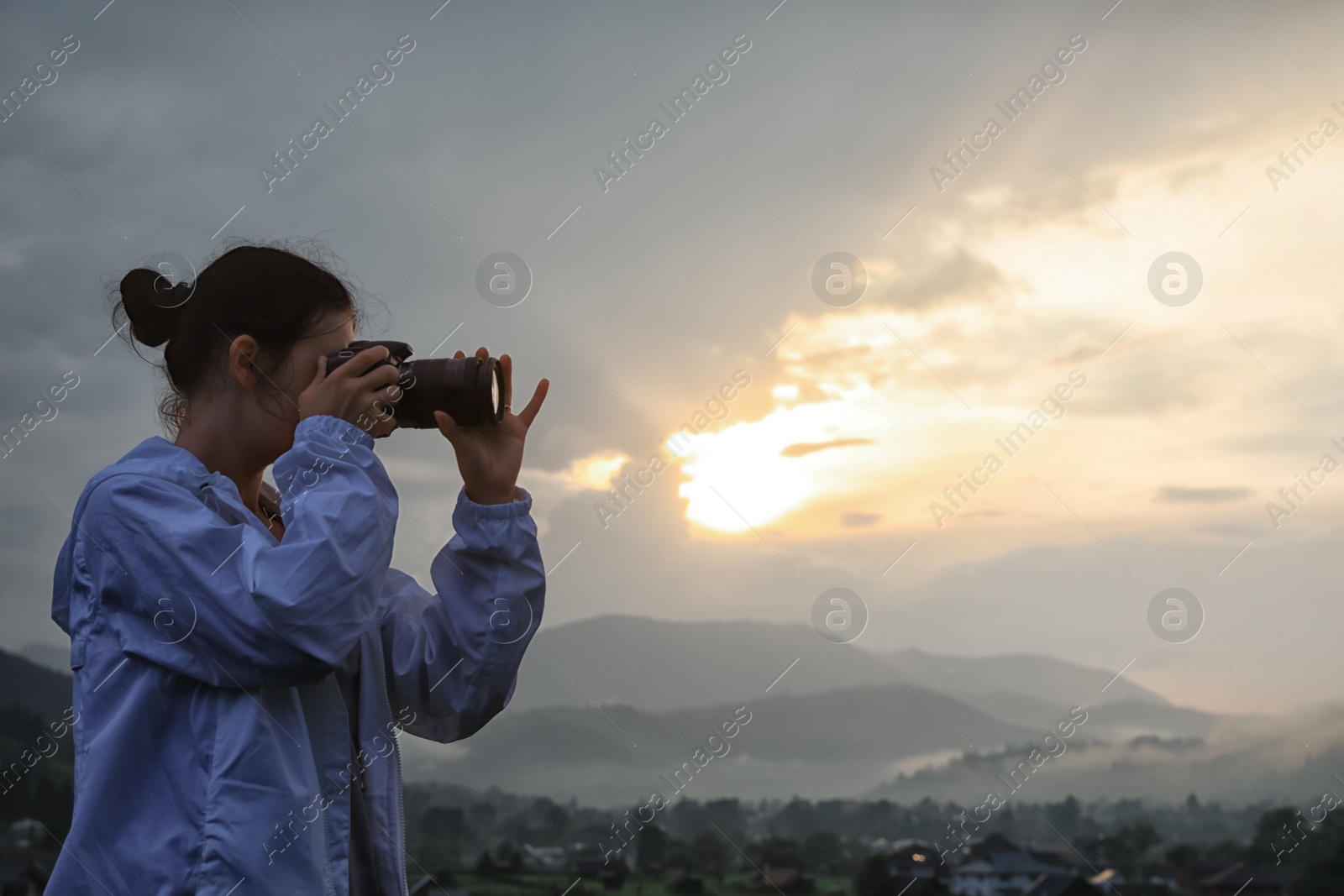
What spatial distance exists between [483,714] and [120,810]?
0.56 metres

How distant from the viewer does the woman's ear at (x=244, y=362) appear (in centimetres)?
144

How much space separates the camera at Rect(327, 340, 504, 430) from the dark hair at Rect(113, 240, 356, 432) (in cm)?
9

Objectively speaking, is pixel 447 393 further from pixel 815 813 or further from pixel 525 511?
pixel 815 813

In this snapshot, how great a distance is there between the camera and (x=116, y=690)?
1196 mm

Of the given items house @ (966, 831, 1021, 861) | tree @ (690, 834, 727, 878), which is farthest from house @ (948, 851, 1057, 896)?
tree @ (690, 834, 727, 878)

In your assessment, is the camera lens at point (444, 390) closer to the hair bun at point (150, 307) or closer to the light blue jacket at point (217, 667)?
the light blue jacket at point (217, 667)

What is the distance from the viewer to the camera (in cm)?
152

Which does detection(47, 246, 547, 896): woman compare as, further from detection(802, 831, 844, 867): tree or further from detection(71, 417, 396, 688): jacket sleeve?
detection(802, 831, 844, 867): tree

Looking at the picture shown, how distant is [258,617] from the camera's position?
1152mm

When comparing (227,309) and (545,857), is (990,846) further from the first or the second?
(227,309)

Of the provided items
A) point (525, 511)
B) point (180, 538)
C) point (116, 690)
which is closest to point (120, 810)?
point (116, 690)

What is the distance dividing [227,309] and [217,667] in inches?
23.0

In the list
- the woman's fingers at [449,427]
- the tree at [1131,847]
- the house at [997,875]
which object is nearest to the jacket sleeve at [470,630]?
the woman's fingers at [449,427]

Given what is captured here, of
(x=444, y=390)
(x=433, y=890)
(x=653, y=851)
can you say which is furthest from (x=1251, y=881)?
(x=444, y=390)
